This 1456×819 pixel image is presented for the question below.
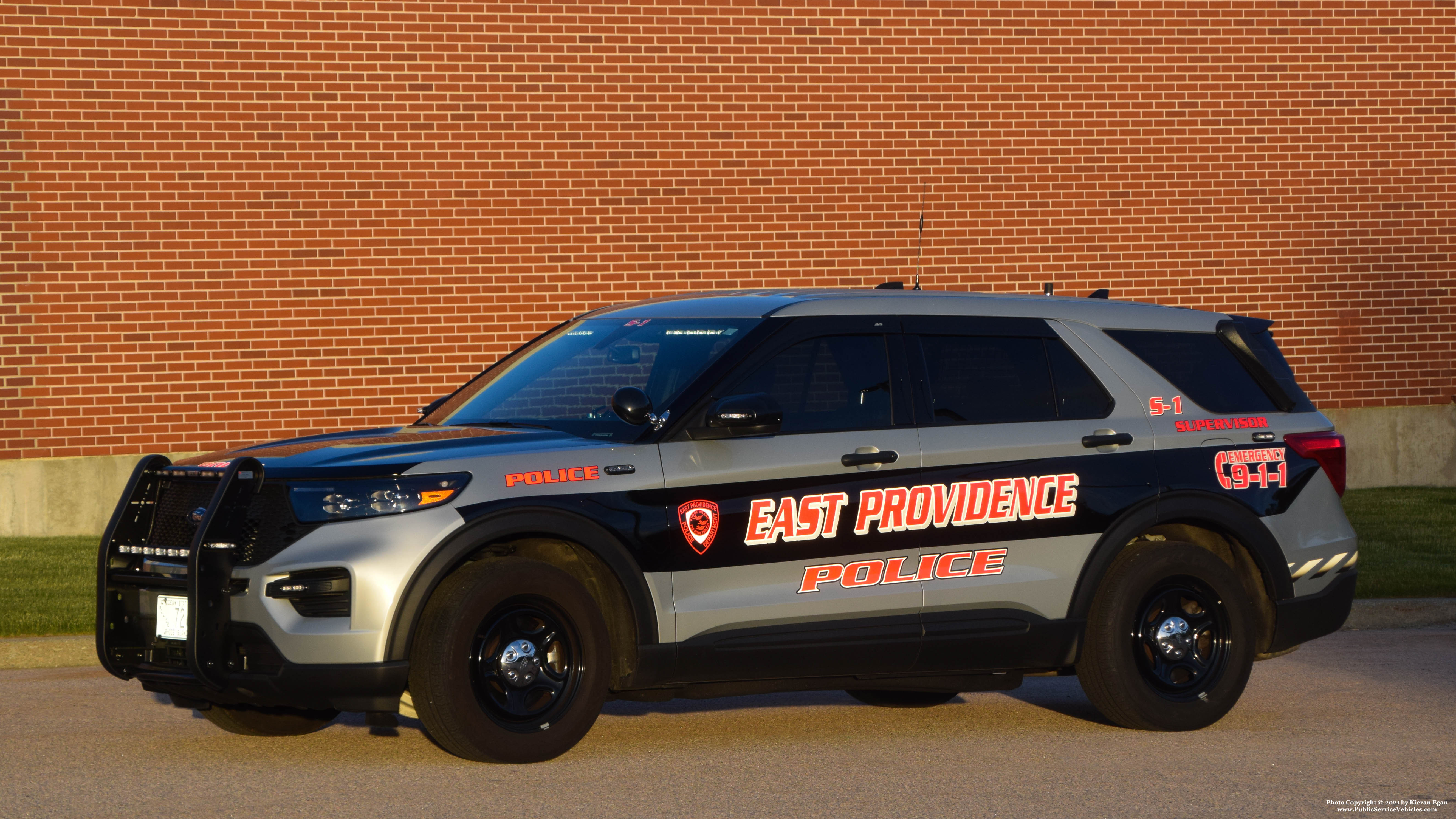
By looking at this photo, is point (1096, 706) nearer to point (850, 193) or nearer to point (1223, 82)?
point (850, 193)

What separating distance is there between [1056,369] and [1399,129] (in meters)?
11.2

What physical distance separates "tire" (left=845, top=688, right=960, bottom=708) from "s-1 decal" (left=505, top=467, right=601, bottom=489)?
230 cm

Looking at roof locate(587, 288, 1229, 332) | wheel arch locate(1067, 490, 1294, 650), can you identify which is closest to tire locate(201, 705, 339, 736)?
roof locate(587, 288, 1229, 332)

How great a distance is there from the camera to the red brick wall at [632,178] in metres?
14.3

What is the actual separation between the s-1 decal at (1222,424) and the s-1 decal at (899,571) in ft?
3.89

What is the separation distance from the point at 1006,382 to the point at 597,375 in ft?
5.85

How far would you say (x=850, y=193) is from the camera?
51.4 ft

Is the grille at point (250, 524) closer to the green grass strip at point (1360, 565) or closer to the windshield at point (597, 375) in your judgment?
the windshield at point (597, 375)

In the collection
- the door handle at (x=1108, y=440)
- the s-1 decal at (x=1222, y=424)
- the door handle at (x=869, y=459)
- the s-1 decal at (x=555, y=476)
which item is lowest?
the s-1 decal at (x=555, y=476)

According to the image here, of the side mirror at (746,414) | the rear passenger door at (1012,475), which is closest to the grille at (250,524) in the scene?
the side mirror at (746,414)

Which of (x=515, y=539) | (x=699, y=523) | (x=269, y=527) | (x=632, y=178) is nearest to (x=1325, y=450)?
(x=699, y=523)

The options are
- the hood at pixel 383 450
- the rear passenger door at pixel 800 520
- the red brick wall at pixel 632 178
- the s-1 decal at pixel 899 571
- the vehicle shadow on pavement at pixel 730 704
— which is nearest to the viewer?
the hood at pixel 383 450

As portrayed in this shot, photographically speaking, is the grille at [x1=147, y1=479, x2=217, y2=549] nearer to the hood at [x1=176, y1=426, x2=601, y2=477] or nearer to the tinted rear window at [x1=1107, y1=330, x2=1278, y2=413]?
the hood at [x1=176, y1=426, x2=601, y2=477]

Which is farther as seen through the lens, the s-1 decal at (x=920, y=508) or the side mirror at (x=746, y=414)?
the s-1 decal at (x=920, y=508)
